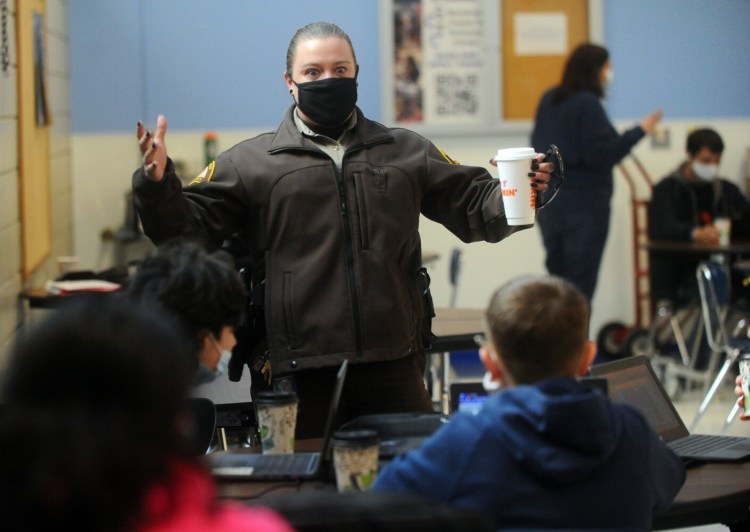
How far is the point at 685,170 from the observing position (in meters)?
6.91

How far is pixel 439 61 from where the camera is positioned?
738 cm

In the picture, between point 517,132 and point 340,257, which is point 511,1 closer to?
point 517,132

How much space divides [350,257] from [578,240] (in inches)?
147

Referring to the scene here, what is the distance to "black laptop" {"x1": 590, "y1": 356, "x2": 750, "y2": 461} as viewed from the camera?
7.94ft

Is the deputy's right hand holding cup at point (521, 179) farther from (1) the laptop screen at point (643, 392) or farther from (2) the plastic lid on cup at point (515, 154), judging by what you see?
(1) the laptop screen at point (643, 392)

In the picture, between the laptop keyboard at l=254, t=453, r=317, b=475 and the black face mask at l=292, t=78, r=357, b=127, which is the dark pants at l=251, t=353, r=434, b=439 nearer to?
the laptop keyboard at l=254, t=453, r=317, b=475

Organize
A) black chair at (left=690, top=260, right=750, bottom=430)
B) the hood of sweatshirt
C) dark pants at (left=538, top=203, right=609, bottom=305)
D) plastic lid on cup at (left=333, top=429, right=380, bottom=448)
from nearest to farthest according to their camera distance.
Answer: the hood of sweatshirt < plastic lid on cup at (left=333, top=429, right=380, bottom=448) < black chair at (left=690, top=260, right=750, bottom=430) < dark pants at (left=538, top=203, right=609, bottom=305)

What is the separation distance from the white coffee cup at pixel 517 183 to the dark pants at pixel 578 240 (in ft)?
11.8

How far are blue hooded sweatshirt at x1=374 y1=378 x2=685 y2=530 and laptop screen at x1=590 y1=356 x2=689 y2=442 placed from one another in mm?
711

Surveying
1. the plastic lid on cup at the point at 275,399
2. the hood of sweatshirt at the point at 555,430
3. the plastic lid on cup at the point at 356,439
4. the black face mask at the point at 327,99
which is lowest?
the plastic lid on cup at the point at 356,439

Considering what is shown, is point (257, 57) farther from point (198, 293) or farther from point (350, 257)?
point (198, 293)

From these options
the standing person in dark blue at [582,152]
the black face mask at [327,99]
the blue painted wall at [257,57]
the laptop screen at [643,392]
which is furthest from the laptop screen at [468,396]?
the blue painted wall at [257,57]

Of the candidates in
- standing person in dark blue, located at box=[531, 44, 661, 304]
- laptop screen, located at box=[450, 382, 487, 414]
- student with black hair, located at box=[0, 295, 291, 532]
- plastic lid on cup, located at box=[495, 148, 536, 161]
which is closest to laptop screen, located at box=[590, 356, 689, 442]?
laptop screen, located at box=[450, 382, 487, 414]

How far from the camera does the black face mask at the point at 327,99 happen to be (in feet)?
9.20
